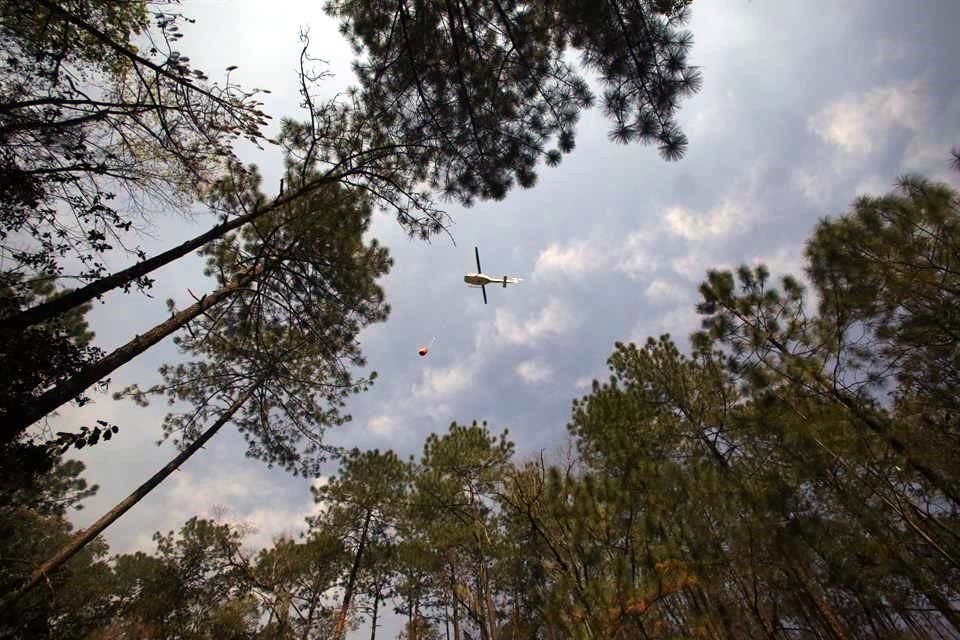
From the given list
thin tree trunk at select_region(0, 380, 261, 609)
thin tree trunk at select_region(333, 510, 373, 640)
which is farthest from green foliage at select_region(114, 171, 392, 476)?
thin tree trunk at select_region(333, 510, 373, 640)

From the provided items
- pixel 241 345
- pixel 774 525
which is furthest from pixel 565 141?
pixel 241 345

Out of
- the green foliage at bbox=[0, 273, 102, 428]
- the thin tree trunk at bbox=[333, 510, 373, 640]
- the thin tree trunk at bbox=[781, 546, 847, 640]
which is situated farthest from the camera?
the thin tree trunk at bbox=[333, 510, 373, 640]

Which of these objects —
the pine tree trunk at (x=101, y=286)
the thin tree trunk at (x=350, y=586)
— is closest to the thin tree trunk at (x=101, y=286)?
the pine tree trunk at (x=101, y=286)

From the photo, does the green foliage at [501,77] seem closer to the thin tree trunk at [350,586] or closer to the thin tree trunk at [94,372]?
the thin tree trunk at [94,372]

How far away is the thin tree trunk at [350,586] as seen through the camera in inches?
518

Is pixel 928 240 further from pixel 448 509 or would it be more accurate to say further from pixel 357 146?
pixel 448 509

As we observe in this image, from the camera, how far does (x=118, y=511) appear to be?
653 cm

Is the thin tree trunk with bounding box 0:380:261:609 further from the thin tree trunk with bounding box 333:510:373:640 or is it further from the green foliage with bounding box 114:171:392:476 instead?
the thin tree trunk with bounding box 333:510:373:640

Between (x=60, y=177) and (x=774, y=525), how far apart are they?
951 cm

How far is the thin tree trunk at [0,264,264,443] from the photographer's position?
3.44 meters

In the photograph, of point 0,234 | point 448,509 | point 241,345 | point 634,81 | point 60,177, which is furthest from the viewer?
point 448,509

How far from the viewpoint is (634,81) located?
4547 mm

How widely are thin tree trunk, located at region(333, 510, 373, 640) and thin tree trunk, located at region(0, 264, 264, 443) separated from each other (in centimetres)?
1161

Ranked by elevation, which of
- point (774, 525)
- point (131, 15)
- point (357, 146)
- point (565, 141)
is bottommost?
point (774, 525)
